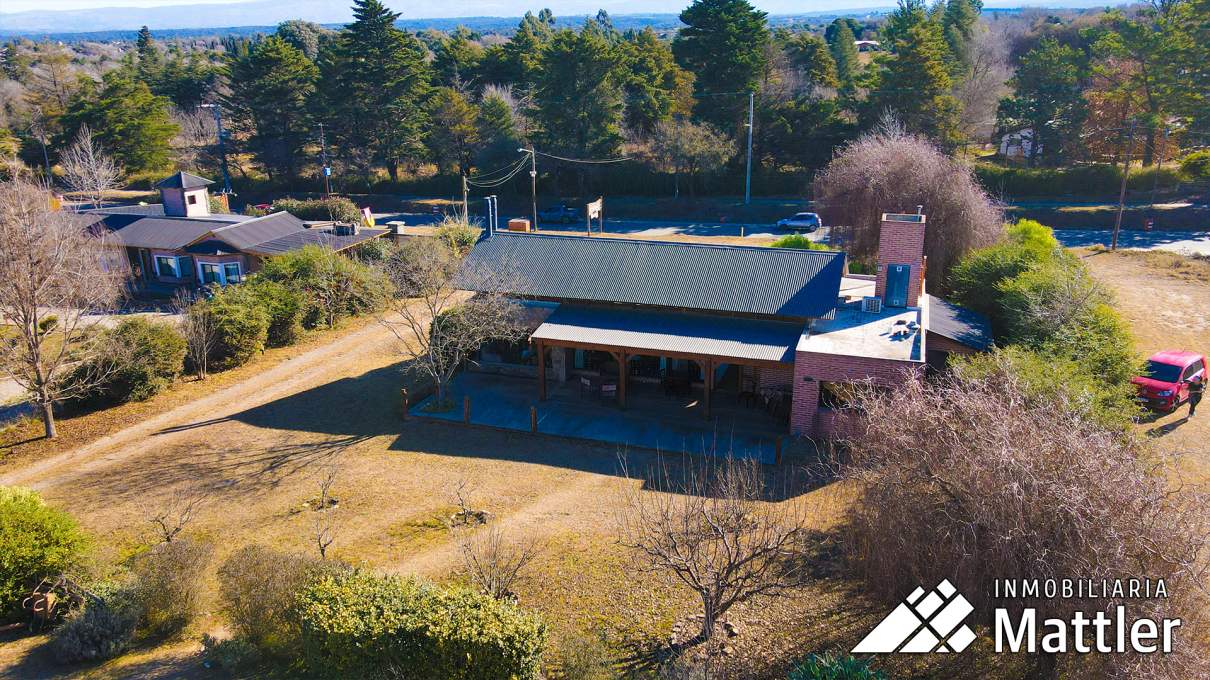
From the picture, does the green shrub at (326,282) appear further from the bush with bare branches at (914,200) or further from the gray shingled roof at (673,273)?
the bush with bare branches at (914,200)

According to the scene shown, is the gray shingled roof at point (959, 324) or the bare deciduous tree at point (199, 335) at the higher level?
the gray shingled roof at point (959, 324)

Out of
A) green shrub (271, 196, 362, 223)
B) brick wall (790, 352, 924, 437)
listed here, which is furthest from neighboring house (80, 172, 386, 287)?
brick wall (790, 352, 924, 437)

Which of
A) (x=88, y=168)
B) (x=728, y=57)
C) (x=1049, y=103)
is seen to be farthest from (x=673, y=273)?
(x=88, y=168)

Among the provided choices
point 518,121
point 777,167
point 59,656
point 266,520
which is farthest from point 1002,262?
point 518,121

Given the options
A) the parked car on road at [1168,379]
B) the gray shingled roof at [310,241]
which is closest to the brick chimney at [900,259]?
the parked car on road at [1168,379]

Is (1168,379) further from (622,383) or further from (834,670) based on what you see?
(834,670)

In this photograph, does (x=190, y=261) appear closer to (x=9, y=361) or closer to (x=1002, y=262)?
(x=9, y=361)

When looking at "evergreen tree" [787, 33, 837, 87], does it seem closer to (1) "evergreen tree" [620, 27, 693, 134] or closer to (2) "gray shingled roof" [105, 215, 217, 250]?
(1) "evergreen tree" [620, 27, 693, 134]
